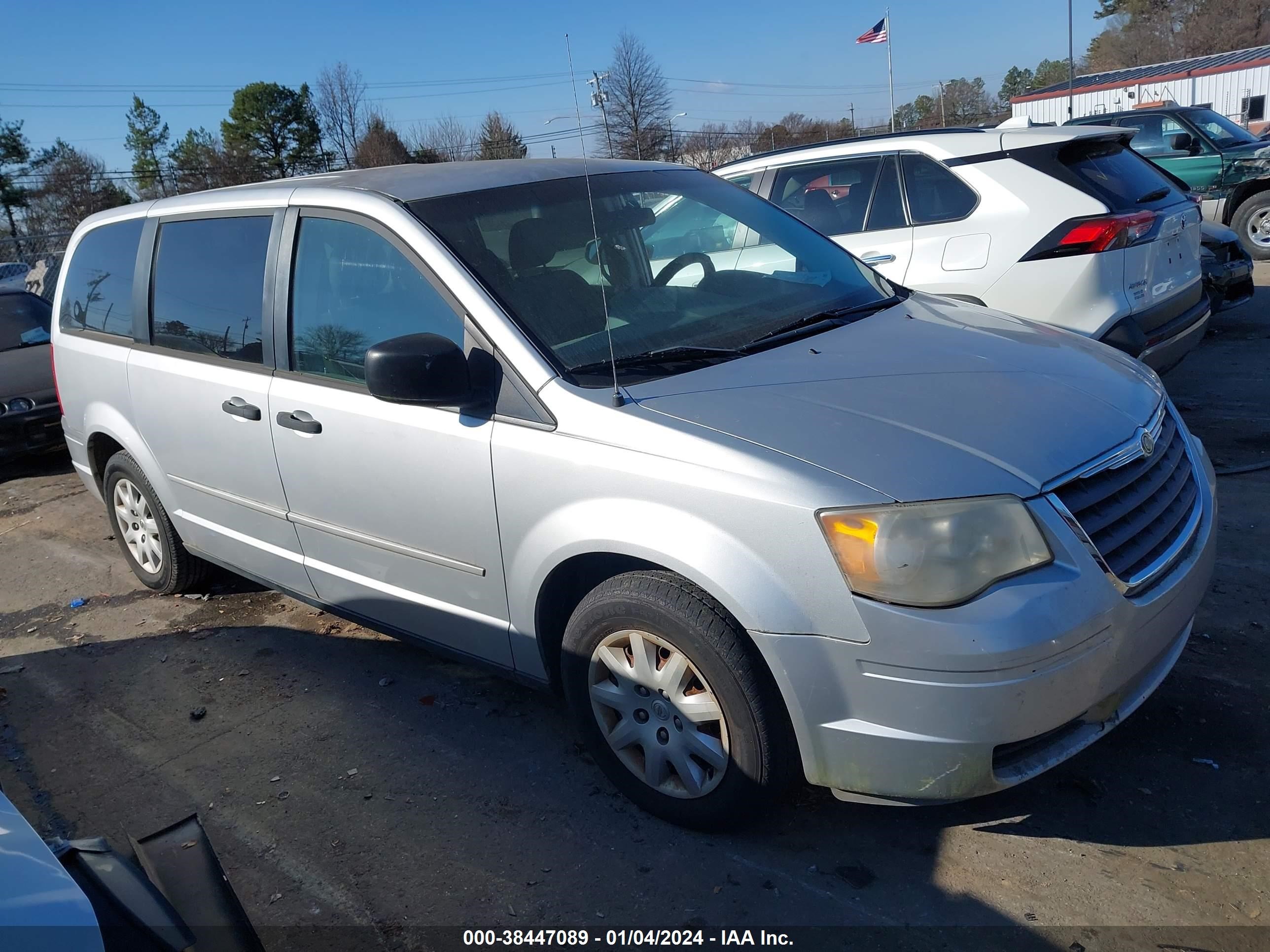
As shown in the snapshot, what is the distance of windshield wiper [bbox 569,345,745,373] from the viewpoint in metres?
2.90

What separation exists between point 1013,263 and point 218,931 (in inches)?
202

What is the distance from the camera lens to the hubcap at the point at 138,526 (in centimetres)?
488

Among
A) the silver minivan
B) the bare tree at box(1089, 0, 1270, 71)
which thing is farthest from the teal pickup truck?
the bare tree at box(1089, 0, 1270, 71)

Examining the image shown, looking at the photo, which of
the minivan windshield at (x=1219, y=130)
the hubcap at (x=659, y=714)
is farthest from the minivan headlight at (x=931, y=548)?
the minivan windshield at (x=1219, y=130)

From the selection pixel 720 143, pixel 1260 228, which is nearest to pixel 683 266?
pixel 1260 228

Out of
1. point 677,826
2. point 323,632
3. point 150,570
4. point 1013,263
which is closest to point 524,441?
point 677,826

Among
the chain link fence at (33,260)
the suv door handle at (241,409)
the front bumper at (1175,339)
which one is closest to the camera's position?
the suv door handle at (241,409)

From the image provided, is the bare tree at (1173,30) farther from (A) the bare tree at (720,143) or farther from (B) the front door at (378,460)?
(B) the front door at (378,460)

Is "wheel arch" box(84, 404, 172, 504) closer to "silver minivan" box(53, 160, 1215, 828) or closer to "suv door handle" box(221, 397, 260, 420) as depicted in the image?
"silver minivan" box(53, 160, 1215, 828)

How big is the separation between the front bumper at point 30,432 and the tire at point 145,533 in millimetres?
3436

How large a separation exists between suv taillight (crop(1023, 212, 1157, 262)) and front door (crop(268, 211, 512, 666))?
3.71 metres

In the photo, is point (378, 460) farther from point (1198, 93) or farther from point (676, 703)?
point (1198, 93)

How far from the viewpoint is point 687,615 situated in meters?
2.52

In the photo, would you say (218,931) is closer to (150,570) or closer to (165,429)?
(165,429)
